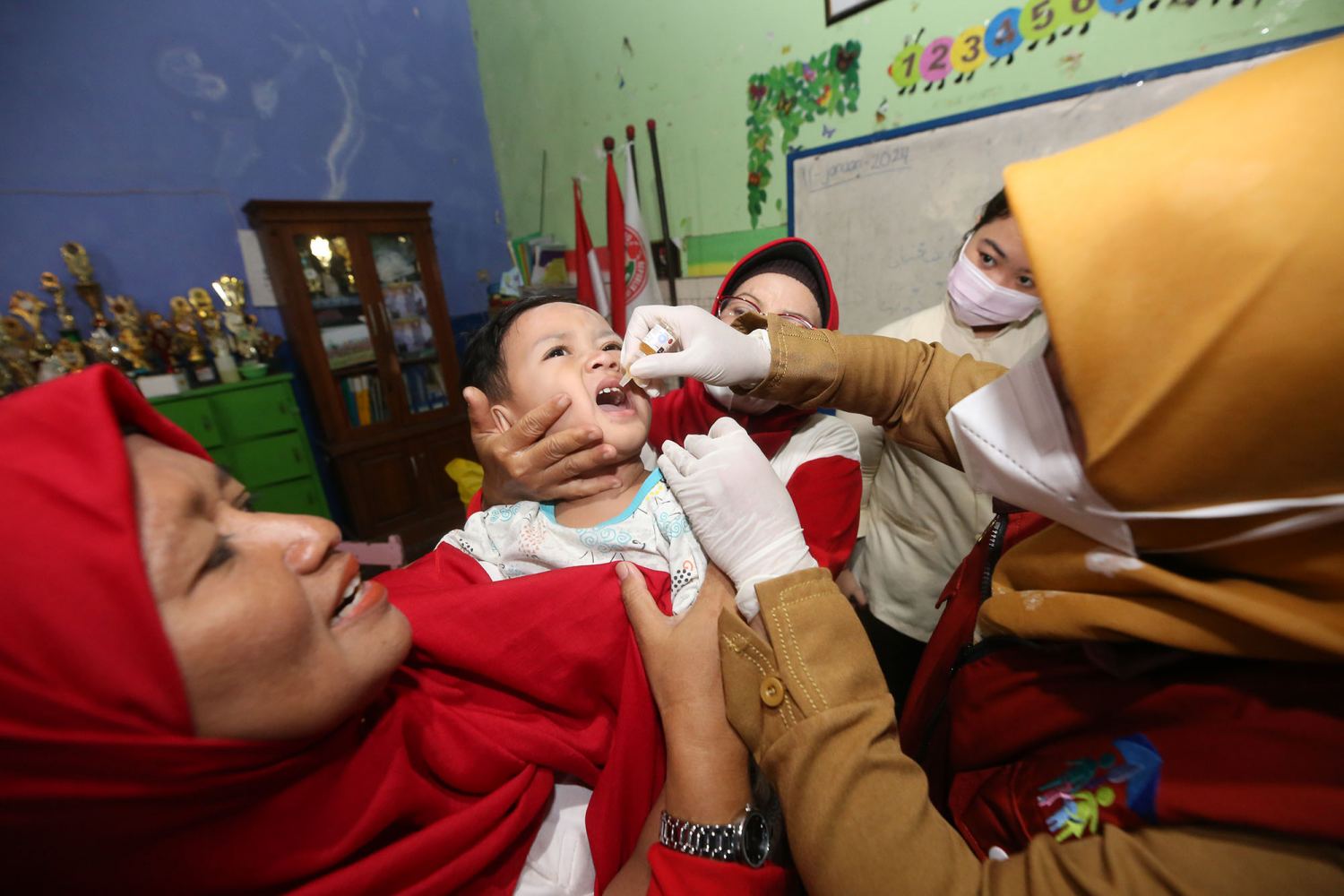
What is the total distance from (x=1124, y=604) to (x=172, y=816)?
3.81 ft

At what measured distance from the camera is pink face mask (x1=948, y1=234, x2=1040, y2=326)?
1.67 metres

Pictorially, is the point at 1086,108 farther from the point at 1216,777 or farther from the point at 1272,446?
the point at 1216,777

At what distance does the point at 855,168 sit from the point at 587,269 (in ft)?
7.09

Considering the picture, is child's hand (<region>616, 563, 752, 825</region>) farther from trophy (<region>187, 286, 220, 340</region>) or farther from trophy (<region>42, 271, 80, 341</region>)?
trophy (<region>42, 271, 80, 341</region>)

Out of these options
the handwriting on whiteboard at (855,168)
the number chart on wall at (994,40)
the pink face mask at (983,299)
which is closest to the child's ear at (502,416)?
the pink face mask at (983,299)

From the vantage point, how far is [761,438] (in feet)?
4.98

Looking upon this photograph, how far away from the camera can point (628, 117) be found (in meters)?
3.58

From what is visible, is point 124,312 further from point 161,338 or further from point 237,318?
point 237,318

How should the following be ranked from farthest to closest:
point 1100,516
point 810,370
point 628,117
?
point 628,117 < point 810,370 < point 1100,516

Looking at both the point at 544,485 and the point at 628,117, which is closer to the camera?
the point at 544,485

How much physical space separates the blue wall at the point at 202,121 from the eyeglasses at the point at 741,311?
420 cm

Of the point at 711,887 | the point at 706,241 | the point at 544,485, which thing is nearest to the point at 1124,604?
the point at 711,887

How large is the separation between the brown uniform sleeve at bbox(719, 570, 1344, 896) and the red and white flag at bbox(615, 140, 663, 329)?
9.92 feet

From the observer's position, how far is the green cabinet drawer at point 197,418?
133 inches
